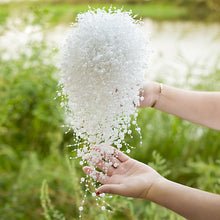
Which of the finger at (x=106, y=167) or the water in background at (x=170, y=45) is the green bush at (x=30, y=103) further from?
the finger at (x=106, y=167)

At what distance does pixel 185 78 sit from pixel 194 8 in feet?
3.15

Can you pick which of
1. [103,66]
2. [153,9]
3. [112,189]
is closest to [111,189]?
[112,189]

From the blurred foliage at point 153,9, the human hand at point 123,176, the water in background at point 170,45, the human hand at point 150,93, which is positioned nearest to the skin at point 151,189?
the human hand at point 123,176

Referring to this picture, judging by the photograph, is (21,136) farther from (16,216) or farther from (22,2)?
(22,2)

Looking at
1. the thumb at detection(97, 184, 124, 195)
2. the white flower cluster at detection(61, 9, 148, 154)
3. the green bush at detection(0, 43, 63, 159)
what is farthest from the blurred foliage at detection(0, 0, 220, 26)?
the thumb at detection(97, 184, 124, 195)

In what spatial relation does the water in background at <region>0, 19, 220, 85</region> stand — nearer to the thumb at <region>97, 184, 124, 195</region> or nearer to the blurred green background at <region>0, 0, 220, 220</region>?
the blurred green background at <region>0, 0, 220, 220</region>

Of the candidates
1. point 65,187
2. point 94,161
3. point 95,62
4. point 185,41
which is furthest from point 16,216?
point 185,41

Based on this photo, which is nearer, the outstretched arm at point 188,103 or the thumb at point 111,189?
the thumb at point 111,189

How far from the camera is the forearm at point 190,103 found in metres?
0.71

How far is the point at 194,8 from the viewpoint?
7.62ft

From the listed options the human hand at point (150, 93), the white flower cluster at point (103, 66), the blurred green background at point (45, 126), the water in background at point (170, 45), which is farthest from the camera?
the water in background at point (170, 45)

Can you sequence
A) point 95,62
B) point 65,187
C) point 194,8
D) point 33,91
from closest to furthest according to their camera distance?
1. point 95,62
2. point 65,187
3. point 33,91
4. point 194,8

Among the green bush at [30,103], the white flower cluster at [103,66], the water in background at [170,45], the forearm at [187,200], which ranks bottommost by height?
the forearm at [187,200]

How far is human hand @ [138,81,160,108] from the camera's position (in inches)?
27.2
